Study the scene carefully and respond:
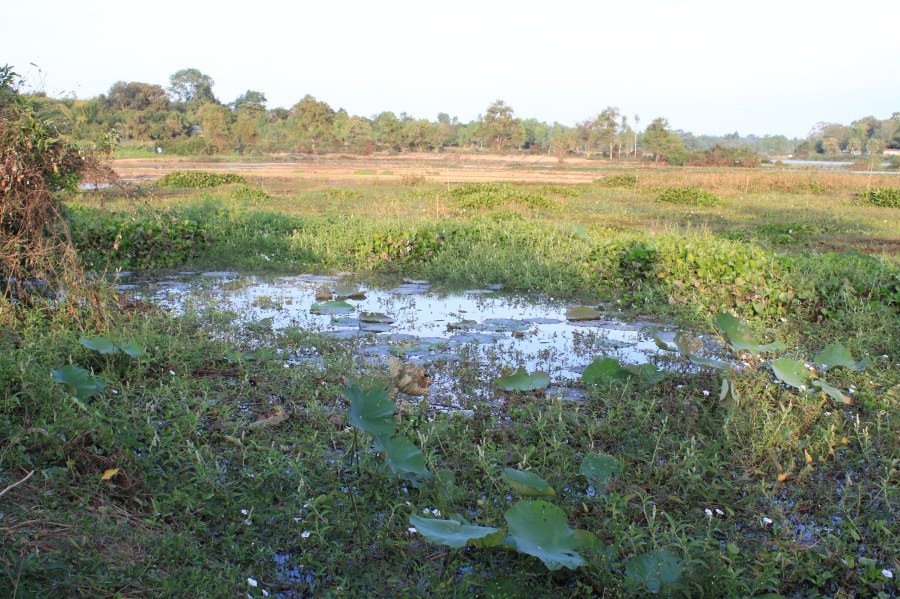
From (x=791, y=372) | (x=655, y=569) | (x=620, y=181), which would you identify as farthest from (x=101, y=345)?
(x=620, y=181)

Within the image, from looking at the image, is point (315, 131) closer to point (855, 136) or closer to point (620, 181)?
point (620, 181)

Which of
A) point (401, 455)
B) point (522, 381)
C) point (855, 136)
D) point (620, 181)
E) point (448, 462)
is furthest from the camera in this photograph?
point (855, 136)

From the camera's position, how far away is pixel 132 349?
407cm

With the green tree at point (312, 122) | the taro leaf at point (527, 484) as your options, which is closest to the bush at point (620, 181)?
the taro leaf at point (527, 484)

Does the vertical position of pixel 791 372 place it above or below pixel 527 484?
above

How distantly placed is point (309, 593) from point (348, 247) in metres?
6.76

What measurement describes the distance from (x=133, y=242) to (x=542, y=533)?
7345mm

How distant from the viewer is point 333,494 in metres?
2.91

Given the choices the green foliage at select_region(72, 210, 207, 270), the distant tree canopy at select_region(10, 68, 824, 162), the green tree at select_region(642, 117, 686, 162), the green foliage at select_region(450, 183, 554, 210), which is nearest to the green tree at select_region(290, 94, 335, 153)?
the distant tree canopy at select_region(10, 68, 824, 162)

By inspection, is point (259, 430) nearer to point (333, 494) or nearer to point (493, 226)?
point (333, 494)

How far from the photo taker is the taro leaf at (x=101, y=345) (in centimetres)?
396

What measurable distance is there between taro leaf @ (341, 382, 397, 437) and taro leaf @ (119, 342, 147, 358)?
6.57ft

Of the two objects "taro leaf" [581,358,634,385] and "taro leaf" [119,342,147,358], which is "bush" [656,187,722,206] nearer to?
"taro leaf" [581,358,634,385]

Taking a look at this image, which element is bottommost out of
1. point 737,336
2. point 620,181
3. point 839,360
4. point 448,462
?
point 448,462
